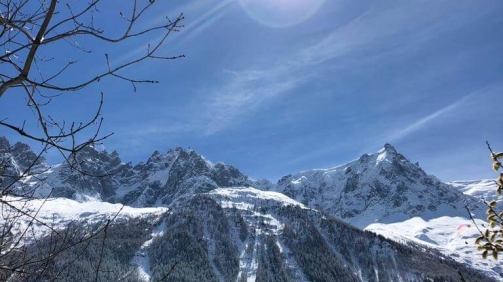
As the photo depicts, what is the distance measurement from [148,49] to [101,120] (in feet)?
2.25

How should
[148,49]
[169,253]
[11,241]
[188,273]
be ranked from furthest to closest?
[169,253]
[188,273]
[11,241]
[148,49]

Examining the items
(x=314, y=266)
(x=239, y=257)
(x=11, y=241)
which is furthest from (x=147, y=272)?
(x=11, y=241)

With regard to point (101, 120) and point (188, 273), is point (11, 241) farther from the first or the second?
point (188, 273)

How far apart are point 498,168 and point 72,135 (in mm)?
3322

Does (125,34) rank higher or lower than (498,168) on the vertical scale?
higher

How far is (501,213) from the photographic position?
12.3 ft

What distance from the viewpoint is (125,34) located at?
3.06 metres

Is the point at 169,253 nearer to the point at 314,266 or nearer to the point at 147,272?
the point at 147,272

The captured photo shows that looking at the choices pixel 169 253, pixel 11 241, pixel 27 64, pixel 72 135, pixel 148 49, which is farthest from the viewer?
pixel 169 253

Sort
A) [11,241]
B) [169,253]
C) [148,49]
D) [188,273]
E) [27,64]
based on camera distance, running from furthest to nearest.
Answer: [169,253], [188,273], [11,241], [148,49], [27,64]

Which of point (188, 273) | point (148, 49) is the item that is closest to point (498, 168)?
point (148, 49)

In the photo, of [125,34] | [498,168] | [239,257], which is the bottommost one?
[498,168]

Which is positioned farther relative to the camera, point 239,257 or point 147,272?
point 239,257

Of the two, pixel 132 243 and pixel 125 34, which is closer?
pixel 125 34
